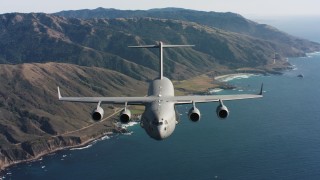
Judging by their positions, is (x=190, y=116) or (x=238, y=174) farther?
(x=238, y=174)

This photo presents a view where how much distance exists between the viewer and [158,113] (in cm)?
5838

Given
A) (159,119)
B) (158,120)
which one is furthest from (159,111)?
(158,120)

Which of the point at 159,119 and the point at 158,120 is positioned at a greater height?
the point at 159,119

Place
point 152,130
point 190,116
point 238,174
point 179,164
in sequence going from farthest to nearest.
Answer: point 179,164, point 238,174, point 190,116, point 152,130

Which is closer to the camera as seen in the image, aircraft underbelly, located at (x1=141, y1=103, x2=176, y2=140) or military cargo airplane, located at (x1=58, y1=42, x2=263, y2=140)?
aircraft underbelly, located at (x1=141, y1=103, x2=176, y2=140)

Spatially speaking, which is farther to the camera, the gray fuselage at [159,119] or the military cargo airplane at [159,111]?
the military cargo airplane at [159,111]

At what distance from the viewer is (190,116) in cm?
6350

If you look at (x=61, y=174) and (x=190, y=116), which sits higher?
(x=190, y=116)

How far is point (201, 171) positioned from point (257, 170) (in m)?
25.1

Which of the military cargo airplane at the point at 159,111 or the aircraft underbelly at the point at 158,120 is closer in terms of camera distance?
the aircraft underbelly at the point at 158,120

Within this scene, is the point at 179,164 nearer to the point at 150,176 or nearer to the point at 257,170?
the point at 150,176

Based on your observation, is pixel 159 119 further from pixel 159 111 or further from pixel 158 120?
pixel 159 111

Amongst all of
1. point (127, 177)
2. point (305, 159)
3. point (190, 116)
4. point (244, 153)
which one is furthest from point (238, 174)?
point (190, 116)

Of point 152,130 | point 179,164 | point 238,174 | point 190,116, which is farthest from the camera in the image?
point 179,164
